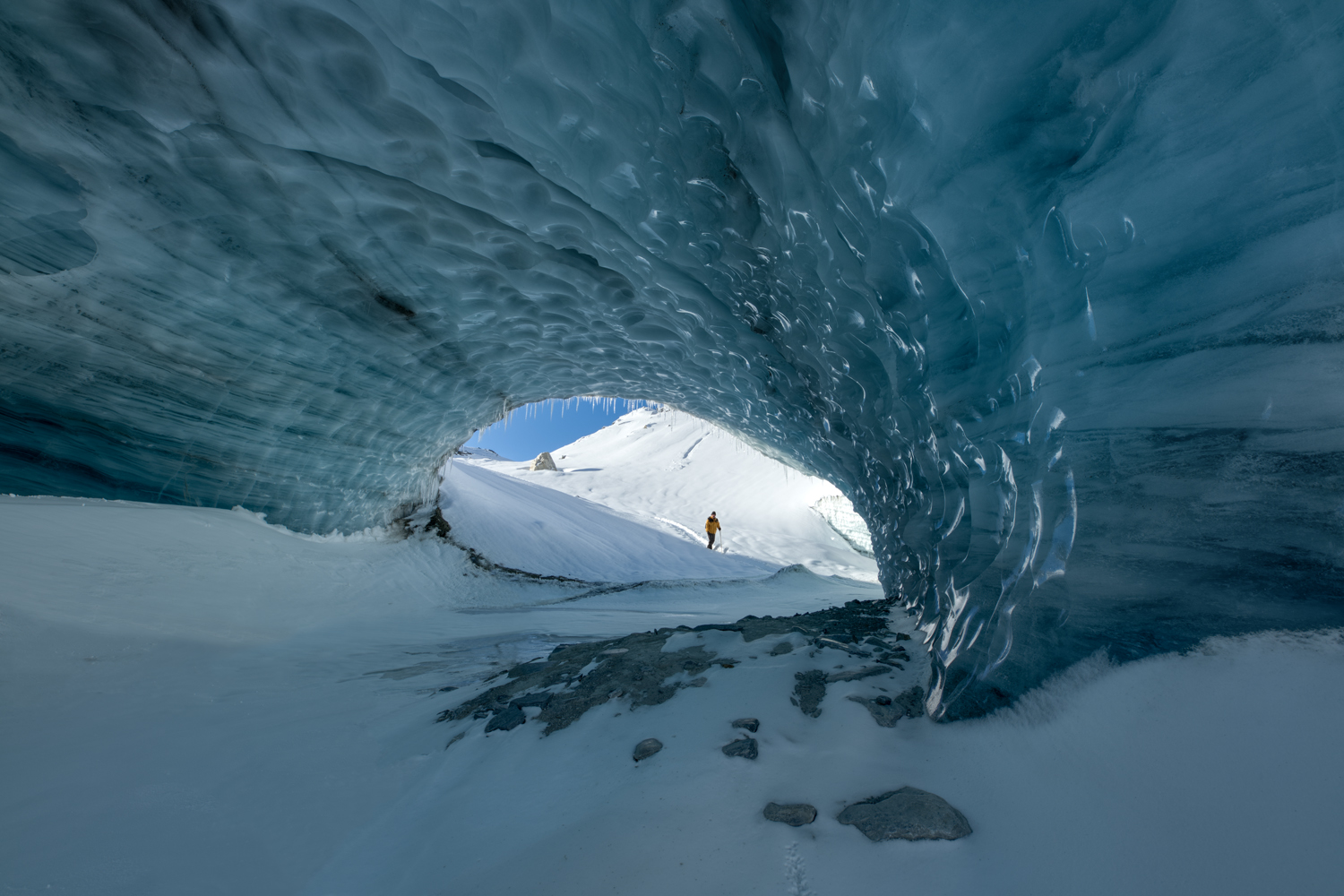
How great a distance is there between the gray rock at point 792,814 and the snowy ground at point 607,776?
0.02 m

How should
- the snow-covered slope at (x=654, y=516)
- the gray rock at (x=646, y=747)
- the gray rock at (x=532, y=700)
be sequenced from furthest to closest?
the snow-covered slope at (x=654, y=516)
the gray rock at (x=532, y=700)
the gray rock at (x=646, y=747)

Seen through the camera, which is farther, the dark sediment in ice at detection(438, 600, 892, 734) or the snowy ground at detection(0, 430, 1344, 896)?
the dark sediment in ice at detection(438, 600, 892, 734)

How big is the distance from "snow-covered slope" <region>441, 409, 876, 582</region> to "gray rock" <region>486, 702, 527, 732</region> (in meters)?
6.34

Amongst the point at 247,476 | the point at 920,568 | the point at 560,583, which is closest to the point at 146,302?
the point at 247,476

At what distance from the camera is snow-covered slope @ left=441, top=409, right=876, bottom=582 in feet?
33.9

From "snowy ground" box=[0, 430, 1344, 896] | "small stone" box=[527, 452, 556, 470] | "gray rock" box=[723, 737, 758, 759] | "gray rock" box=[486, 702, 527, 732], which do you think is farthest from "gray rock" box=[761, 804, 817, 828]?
"small stone" box=[527, 452, 556, 470]

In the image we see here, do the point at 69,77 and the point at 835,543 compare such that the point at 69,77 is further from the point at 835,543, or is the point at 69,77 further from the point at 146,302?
the point at 835,543

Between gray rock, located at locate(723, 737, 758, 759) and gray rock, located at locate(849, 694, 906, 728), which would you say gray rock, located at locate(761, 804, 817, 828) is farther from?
gray rock, located at locate(849, 694, 906, 728)

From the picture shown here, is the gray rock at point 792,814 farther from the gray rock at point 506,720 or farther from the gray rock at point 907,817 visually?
the gray rock at point 506,720

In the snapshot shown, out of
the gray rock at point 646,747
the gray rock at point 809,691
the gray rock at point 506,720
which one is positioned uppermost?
the gray rock at point 809,691

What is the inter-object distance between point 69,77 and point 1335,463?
196 inches

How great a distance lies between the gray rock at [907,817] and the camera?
1396 mm

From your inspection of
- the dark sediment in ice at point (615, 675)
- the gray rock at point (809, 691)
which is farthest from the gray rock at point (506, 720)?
the gray rock at point (809, 691)

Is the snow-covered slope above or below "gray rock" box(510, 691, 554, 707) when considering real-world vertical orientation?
above
